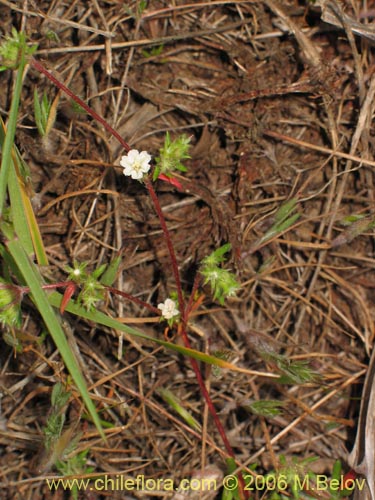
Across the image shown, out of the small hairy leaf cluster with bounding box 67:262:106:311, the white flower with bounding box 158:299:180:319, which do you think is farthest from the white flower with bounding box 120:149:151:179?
the white flower with bounding box 158:299:180:319

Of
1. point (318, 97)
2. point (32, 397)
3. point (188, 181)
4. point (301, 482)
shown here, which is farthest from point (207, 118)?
point (301, 482)

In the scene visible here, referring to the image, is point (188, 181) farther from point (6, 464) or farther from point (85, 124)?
point (6, 464)

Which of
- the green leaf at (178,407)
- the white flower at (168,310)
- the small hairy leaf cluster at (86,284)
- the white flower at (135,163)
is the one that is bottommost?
the green leaf at (178,407)

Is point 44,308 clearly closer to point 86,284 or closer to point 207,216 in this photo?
point 86,284

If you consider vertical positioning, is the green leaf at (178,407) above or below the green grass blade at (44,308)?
below

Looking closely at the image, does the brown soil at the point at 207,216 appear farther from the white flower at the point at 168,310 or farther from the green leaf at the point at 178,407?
the white flower at the point at 168,310

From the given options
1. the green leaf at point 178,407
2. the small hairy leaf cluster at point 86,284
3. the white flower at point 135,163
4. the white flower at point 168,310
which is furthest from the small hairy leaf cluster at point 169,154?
the green leaf at point 178,407

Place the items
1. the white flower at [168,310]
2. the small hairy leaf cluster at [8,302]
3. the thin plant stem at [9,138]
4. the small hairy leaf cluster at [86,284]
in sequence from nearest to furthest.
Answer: the thin plant stem at [9,138]
the small hairy leaf cluster at [8,302]
the small hairy leaf cluster at [86,284]
the white flower at [168,310]

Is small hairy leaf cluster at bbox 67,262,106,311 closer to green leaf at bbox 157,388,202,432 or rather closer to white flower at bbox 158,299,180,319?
white flower at bbox 158,299,180,319

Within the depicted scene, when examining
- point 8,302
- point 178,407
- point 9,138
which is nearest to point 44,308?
point 8,302
